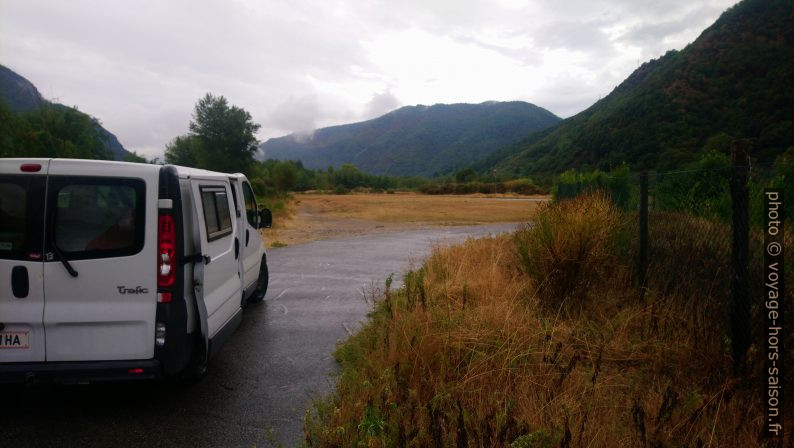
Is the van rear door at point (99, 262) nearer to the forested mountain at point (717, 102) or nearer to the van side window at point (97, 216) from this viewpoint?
the van side window at point (97, 216)

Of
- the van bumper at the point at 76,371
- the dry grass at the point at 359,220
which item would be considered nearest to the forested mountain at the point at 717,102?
the dry grass at the point at 359,220

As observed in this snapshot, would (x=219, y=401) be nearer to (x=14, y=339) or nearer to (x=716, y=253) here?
(x=14, y=339)

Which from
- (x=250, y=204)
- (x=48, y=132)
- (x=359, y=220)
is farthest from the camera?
(x=48, y=132)

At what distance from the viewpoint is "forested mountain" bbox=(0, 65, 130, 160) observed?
1326 inches

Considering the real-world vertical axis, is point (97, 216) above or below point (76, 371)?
above

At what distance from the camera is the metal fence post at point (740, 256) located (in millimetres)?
3850

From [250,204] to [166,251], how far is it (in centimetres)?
390

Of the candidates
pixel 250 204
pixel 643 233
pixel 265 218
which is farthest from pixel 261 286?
pixel 643 233

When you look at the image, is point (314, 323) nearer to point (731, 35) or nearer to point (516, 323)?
point (516, 323)

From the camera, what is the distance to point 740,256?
12.7 feet

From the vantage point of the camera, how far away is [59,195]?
3.74m

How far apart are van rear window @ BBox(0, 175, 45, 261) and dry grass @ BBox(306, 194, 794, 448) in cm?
244

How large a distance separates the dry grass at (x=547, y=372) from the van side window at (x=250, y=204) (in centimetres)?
255

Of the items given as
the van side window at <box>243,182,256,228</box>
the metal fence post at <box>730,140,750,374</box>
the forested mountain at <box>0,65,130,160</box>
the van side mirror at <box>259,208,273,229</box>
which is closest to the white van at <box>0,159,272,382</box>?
the van side window at <box>243,182,256,228</box>
